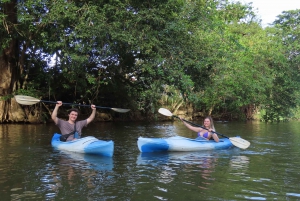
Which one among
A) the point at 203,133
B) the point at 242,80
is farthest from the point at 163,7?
the point at 242,80

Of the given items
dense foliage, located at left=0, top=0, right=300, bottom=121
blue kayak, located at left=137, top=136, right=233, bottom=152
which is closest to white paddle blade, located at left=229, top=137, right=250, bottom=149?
blue kayak, located at left=137, top=136, right=233, bottom=152

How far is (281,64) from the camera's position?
813 inches

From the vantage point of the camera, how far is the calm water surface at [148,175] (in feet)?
12.3

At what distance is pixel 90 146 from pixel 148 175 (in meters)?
1.98

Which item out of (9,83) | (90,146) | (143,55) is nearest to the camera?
(90,146)

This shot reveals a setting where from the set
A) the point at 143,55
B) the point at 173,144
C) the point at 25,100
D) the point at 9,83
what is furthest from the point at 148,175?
the point at 9,83

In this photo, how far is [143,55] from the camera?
12023 mm

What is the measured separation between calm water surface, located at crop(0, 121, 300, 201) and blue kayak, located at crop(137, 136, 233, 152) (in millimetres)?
185

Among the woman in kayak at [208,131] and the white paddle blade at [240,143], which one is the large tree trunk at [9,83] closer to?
the woman in kayak at [208,131]

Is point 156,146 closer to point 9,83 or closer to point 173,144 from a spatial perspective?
point 173,144

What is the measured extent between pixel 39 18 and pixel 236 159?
7890mm

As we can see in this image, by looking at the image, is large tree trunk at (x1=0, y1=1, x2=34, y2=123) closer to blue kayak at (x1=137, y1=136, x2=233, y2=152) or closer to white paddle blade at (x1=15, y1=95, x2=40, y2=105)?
white paddle blade at (x1=15, y1=95, x2=40, y2=105)

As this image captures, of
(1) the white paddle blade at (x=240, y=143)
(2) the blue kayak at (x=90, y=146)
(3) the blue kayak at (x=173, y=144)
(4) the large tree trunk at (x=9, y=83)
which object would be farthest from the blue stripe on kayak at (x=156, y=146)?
(4) the large tree trunk at (x=9, y=83)

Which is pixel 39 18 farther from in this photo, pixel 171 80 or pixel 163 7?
pixel 171 80
